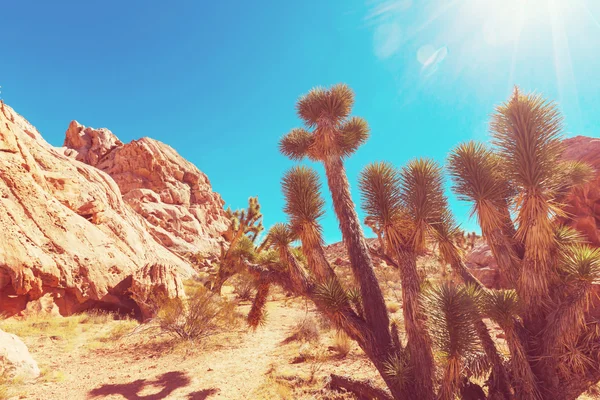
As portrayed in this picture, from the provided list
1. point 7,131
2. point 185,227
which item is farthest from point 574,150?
point 185,227

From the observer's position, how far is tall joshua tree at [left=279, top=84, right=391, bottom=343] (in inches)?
202

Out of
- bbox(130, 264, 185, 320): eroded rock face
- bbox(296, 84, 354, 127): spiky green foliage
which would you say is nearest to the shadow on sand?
bbox(130, 264, 185, 320): eroded rock face

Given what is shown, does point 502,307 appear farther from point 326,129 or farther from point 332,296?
point 326,129

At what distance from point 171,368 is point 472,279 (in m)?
7.32

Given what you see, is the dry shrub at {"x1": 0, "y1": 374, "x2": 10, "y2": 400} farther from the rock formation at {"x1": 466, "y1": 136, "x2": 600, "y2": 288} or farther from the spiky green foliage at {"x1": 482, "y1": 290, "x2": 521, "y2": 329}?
the rock formation at {"x1": 466, "y1": 136, "x2": 600, "y2": 288}

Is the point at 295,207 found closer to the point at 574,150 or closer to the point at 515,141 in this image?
the point at 515,141

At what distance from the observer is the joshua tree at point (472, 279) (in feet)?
11.7

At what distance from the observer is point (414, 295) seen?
14.4 ft

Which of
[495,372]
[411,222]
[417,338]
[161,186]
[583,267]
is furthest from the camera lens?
[161,186]

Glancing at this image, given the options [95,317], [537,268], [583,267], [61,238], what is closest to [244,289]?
[95,317]

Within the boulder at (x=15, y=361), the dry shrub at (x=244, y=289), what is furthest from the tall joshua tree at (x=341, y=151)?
the dry shrub at (x=244, y=289)

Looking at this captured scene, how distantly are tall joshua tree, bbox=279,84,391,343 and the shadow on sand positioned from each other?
3982 millimetres

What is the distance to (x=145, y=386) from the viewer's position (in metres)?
6.07

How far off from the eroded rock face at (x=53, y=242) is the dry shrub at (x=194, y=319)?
382cm
